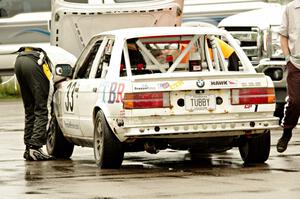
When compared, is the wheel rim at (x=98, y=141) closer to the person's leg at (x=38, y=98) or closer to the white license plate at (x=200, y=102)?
the white license plate at (x=200, y=102)

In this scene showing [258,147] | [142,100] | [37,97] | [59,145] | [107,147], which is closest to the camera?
[142,100]

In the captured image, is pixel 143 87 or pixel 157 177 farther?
pixel 143 87

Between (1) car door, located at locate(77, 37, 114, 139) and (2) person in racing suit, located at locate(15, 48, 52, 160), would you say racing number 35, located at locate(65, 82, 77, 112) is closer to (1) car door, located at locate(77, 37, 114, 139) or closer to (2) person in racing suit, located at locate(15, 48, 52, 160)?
(1) car door, located at locate(77, 37, 114, 139)

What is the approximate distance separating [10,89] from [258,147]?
1645 cm

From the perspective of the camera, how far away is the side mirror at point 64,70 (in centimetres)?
1444

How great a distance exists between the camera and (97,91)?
13.0m

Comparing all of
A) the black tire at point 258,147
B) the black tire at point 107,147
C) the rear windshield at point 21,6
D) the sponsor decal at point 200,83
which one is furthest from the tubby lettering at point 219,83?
the rear windshield at point 21,6

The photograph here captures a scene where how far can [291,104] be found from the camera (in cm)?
1359

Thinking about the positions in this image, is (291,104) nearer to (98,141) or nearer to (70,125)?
(98,141)

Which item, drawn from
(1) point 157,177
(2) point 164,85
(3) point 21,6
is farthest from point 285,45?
(3) point 21,6

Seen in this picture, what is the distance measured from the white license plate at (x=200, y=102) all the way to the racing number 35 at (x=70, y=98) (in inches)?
80.2

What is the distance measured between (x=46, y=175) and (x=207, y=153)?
8.72ft

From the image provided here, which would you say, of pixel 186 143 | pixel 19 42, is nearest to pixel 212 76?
pixel 186 143

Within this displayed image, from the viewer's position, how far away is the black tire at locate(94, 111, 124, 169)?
493 inches
